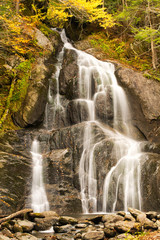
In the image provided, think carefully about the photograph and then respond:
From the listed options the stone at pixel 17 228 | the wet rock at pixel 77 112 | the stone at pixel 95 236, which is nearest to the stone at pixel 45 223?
the stone at pixel 17 228

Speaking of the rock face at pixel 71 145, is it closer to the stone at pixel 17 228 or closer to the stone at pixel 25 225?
the stone at pixel 25 225

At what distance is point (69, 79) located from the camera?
1341 centimetres

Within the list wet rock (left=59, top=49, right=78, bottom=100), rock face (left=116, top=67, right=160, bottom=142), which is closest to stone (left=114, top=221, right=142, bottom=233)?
rock face (left=116, top=67, right=160, bottom=142)

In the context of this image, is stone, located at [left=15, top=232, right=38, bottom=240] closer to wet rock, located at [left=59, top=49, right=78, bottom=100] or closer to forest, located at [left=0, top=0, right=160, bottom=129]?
forest, located at [left=0, top=0, right=160, bottom=129]

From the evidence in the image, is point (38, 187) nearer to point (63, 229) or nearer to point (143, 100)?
point (63, 229)

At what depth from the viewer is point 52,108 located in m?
12.5

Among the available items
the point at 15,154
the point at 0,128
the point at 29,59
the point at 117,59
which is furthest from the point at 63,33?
the point at 15,154

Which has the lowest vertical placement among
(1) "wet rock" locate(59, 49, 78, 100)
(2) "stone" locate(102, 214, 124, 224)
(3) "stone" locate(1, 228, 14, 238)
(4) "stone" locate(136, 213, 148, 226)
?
(3) "stone" locate(1, 228, 14, 238)

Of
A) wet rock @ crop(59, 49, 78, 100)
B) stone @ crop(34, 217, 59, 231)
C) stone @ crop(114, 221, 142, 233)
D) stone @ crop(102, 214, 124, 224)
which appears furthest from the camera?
wet rock @ crop(59, 49, 78, 100)

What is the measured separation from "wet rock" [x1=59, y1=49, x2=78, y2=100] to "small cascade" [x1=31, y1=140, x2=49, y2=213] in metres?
4.54

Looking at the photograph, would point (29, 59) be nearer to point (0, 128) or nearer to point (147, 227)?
point (0, 128)

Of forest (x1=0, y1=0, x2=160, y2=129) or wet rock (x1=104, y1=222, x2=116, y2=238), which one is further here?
forest (x1=0, y1=0, x2=160, y2=129)

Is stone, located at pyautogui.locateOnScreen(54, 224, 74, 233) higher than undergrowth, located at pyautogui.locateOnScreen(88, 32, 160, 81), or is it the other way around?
undergrowth, located at pyautogui.locateOnScreen(88, 32, 160, 81)

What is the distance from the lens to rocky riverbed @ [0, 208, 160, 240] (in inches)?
196
